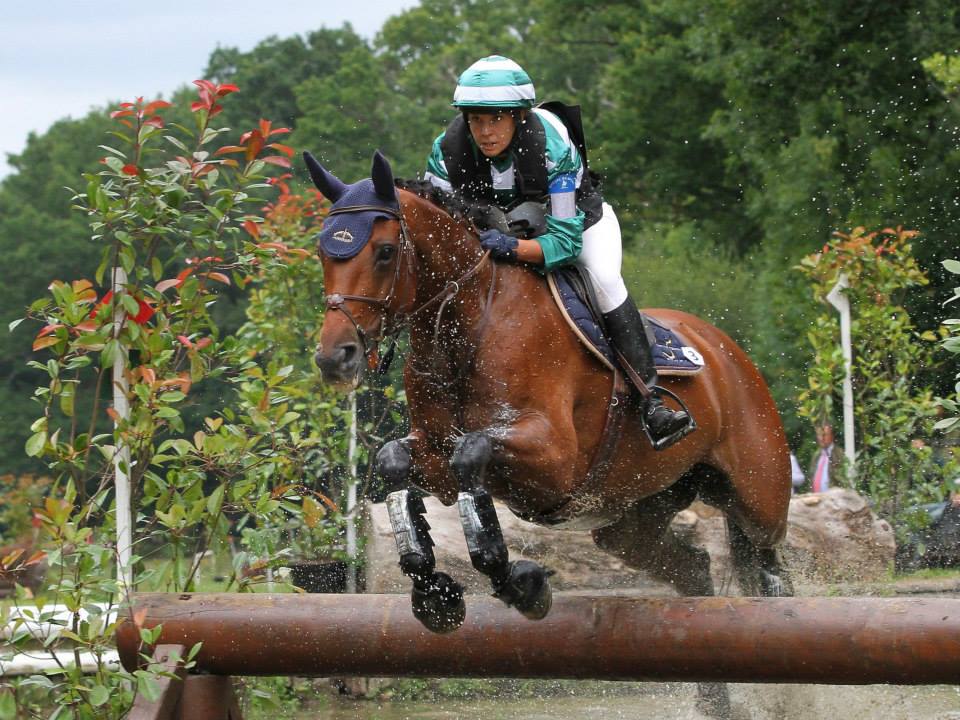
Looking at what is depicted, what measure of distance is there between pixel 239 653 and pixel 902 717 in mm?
3178

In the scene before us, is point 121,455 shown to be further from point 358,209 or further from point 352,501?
point 352,501

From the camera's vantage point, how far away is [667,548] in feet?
18.0

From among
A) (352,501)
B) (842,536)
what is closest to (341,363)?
(352,501)

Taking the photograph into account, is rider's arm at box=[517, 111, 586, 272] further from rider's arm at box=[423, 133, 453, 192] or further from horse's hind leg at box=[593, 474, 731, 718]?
horse's hind leg at box=[593, 474, 731, 718]

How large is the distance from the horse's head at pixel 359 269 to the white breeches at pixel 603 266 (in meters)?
0.76

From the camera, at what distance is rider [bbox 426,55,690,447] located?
4070 mm

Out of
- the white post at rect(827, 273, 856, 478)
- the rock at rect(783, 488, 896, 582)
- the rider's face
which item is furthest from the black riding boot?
the white post at rect(827, 273, 856, 478)

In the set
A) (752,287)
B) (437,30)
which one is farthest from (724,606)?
(437,30)

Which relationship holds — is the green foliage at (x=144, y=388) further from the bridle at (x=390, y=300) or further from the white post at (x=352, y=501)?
the white post at (x=352, y=501)

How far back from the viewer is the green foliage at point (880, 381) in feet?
29.8

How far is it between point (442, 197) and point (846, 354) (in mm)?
5519

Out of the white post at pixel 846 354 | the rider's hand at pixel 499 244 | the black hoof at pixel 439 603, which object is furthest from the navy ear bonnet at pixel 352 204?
the white post at pixel 846 354

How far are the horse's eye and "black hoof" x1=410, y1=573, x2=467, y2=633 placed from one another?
2.98ft

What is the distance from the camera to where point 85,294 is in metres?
4.14
